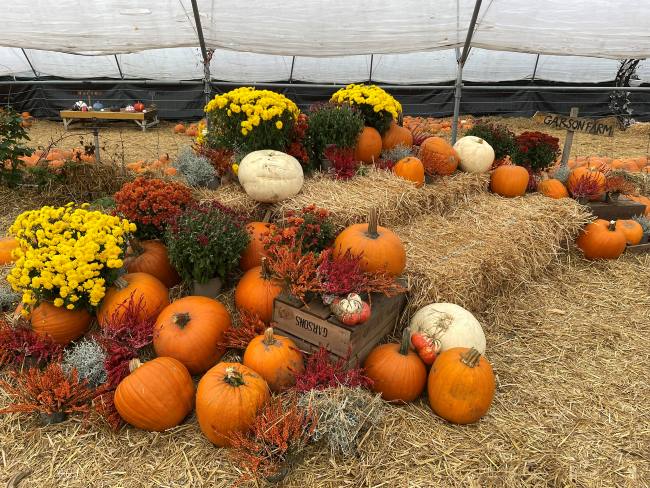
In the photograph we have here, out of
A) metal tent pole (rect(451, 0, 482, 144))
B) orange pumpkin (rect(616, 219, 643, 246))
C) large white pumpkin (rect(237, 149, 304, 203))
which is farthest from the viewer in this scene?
metal tent pole (rect(451, 0, 482, 144))

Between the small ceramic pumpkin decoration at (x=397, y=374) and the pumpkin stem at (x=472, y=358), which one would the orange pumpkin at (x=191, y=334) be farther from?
the pumpkin stem at (x=472, y=358)

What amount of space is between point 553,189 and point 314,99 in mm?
9370

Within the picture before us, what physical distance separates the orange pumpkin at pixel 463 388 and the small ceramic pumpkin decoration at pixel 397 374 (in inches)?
4.0

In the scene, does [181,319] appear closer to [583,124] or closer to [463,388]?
[463,388]

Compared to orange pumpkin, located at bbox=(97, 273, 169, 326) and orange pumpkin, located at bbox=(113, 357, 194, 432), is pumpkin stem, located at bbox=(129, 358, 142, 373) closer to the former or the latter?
orange pumpkin, located at bbox=(113, 357, 194, 432)

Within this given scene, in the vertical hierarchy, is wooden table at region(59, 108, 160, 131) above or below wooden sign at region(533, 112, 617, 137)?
below

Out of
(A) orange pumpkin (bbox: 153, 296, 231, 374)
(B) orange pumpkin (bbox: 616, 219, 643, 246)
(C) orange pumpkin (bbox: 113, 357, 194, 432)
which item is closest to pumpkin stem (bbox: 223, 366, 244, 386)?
(C) orange pumpkin (bbox: 113, 357, 194, 432)

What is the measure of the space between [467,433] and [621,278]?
2786 mm

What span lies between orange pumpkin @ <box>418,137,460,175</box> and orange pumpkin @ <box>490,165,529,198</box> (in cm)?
62

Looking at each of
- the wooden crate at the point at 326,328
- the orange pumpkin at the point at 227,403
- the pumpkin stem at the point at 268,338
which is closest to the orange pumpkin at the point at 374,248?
the wooden crate at the point at 326,328

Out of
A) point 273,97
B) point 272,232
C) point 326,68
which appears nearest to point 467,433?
point 272,232

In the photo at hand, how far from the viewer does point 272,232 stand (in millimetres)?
2998

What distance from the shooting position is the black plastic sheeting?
12.3m

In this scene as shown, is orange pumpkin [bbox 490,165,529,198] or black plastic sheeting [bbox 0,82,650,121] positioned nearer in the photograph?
orange pumpkin [bbox 490,165,529,198]
